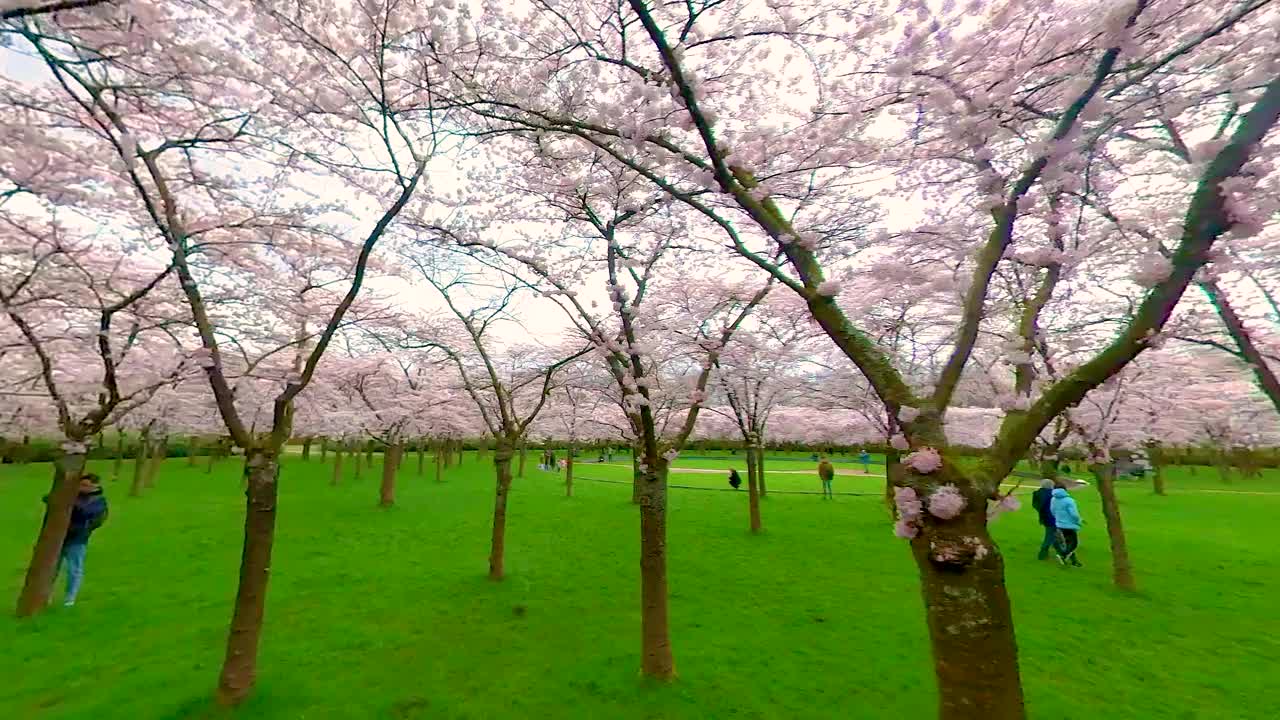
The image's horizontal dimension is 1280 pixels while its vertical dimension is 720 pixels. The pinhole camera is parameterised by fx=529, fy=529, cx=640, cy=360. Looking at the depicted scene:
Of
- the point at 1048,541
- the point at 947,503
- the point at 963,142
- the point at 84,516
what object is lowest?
the point at 1048,541

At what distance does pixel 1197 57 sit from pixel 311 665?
10.6m

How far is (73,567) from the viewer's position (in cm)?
809

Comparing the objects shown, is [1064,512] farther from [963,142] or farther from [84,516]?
[84,516]

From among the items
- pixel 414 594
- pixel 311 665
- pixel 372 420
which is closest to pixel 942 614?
pixel 311 665

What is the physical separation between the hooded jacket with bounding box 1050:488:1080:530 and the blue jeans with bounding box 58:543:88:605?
703 inches

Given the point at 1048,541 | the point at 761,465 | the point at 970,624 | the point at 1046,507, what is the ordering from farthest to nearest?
the point at 761,465
the point at 1046,507
the point at 1048,541
the point at 970,624

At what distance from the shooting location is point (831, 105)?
5250 mm

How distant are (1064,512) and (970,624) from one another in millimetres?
11524

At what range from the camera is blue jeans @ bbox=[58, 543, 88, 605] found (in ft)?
26.4

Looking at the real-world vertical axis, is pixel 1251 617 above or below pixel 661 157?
below

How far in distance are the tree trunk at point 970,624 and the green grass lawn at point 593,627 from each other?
3.43 meters

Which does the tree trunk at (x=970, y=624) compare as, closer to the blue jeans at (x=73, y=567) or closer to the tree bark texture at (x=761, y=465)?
the blue jeans at (x=73, y=567)

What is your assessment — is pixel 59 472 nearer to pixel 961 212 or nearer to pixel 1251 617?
pixel 961 212

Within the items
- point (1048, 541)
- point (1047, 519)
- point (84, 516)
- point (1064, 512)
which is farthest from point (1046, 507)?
point (84, 516)
